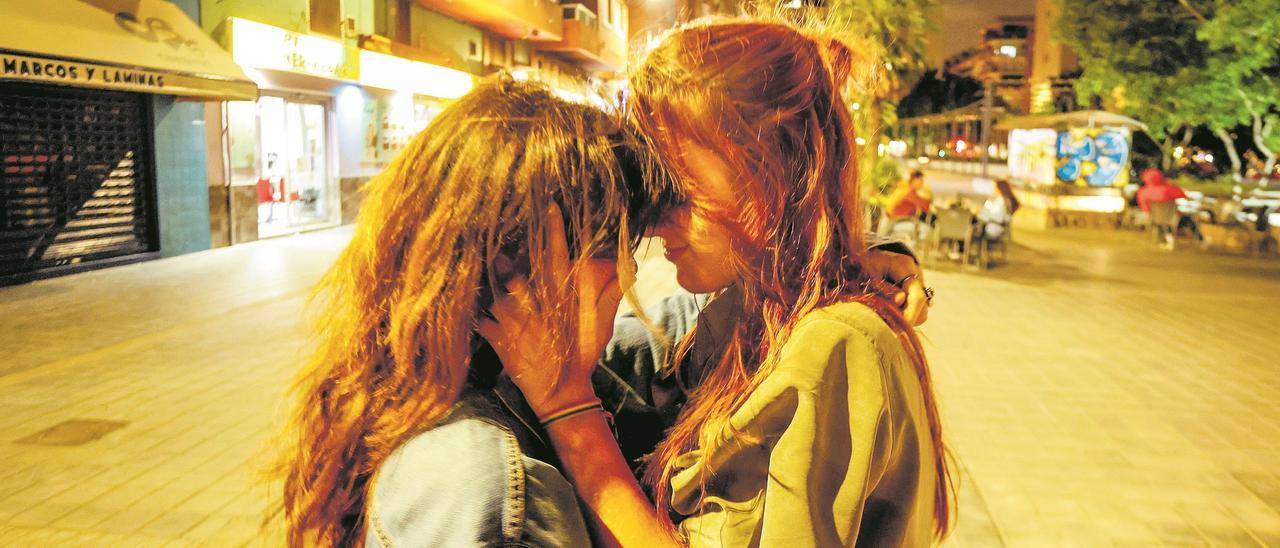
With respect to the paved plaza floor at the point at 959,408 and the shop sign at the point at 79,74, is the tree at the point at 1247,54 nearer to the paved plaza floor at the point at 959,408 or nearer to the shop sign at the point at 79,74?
the paved plaza floor at the point at 959,408

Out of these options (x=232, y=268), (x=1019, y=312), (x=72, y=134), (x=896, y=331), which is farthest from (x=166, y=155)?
(x=896, y=331)

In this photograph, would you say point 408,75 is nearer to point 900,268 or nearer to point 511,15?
point 511,15

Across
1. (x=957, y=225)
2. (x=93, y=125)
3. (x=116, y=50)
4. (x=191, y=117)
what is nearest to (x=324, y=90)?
(x=191, y=117)

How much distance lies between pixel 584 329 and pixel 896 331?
16.3 inches

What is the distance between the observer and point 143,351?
7102 millimetres

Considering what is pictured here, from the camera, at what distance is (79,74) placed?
30.9 ft

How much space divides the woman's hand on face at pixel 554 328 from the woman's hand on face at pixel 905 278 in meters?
0.47

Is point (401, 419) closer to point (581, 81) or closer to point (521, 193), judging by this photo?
point (521, 193)

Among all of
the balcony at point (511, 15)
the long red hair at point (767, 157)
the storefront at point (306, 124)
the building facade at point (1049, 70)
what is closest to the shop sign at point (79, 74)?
the storefront at point (306, 124)

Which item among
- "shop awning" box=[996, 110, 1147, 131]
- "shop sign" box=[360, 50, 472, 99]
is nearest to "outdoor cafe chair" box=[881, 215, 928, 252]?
"shop sign" box=[360, 50, 472, 99]

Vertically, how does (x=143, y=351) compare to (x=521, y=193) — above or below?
below

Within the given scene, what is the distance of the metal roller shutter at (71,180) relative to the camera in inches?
402

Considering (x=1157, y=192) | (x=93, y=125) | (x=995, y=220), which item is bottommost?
(x=995, y=220)

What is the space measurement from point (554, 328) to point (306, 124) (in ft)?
54.9
